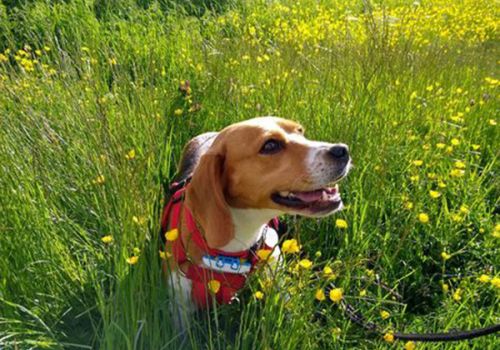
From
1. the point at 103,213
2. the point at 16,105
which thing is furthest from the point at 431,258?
the point at 16,105

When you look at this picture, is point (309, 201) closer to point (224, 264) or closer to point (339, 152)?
point (339, 152)

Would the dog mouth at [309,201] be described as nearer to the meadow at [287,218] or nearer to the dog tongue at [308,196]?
the dog tongue at [308,196]

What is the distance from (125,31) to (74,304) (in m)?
4.23

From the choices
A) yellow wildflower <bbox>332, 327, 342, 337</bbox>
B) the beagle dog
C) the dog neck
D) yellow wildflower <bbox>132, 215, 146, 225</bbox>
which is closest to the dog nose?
the beagle dog

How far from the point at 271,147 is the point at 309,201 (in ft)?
0.93

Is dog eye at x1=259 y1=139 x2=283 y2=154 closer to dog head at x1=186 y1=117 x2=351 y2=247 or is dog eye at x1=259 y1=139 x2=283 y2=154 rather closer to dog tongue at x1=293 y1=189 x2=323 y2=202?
dog head at x1=186 y1=117 x2=351 y2=247

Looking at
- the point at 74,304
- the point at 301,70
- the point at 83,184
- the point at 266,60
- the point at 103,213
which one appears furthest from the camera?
the point at 266,60

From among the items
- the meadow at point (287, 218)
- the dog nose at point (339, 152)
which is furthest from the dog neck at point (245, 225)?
the dog nose at point (339, 152)

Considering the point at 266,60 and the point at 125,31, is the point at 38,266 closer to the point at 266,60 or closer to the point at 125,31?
the point at 266,60

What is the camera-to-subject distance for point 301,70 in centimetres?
381

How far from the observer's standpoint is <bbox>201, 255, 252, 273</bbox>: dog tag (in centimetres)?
214

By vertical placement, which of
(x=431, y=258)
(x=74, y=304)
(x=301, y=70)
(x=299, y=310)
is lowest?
(x=431, y=258)

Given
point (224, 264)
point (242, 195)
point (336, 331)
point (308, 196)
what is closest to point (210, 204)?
point (242, 195)

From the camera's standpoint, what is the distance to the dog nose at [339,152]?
2072 millimetres
